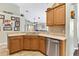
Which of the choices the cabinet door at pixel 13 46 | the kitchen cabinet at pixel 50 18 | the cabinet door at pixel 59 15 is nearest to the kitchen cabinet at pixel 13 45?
the cabinet door at pixel 13 46

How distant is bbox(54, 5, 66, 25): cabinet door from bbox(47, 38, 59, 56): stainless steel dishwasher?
314mm

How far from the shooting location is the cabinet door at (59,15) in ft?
6.84

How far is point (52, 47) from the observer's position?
2.37m

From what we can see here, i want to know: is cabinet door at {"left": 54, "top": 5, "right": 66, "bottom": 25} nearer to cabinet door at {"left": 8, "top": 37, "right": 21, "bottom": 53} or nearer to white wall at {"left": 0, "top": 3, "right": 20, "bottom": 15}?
white wall at {"left": 0, "top": 3, "right": 20, "bottom": 15}

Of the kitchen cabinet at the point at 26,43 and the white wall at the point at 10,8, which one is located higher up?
the white wall at the point at 10,8

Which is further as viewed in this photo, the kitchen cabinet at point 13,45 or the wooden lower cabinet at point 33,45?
the kitchen cabinet at point 13,45

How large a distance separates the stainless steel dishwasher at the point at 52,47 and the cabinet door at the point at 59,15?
0.31 m

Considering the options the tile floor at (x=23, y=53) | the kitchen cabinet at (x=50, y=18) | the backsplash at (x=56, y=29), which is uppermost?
the kitchen cabinet at (x=50, y=18)

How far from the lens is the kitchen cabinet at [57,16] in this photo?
2090 millimetres

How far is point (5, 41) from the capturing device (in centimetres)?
226

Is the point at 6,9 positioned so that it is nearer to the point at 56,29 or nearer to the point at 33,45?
the point at 33,45

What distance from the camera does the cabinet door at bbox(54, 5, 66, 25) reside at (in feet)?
6.84

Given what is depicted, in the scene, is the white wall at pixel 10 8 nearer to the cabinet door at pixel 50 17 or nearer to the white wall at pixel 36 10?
the white wall at pixel 36 10

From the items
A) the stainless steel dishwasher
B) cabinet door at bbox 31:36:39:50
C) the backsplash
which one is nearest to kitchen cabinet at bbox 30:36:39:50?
cabinet door at bbox 31:36:39:50
